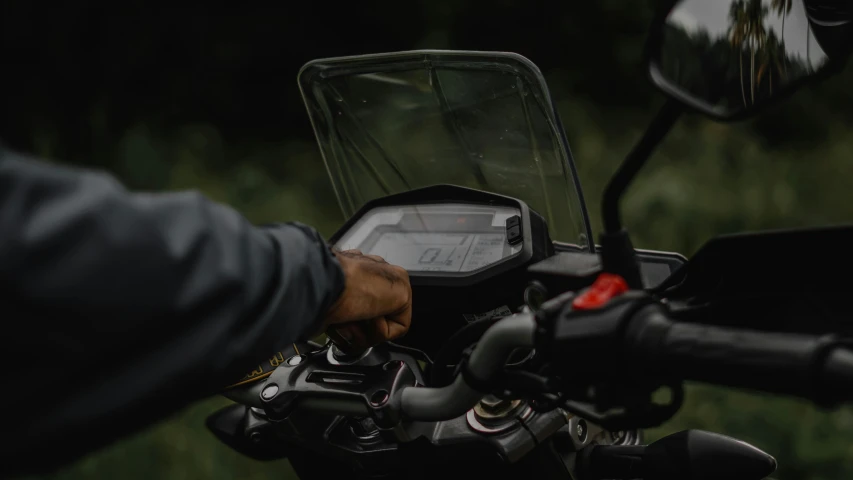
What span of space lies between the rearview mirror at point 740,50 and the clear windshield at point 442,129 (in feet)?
0.94

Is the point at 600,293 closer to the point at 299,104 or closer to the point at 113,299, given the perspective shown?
the point at 113,299

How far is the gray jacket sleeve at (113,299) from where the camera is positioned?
76cm

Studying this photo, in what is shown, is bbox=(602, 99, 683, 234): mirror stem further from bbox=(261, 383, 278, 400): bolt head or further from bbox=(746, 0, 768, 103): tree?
bbox=(261, 383, 278, 400): bolt head

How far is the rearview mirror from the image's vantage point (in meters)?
0.94

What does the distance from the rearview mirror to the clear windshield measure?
11.2 inches

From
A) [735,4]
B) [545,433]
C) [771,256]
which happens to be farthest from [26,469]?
[735,4]

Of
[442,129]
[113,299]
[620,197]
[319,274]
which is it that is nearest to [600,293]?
[620,197]

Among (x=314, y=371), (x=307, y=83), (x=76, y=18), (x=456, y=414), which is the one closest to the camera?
(x=456, y=414)

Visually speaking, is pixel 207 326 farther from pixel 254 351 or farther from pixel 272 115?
pixel 272 115

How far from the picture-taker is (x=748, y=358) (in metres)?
0.78

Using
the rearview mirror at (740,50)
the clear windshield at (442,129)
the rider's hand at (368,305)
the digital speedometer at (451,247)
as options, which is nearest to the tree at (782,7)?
the rearview mirror at (740,50)

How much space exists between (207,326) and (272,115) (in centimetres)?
483

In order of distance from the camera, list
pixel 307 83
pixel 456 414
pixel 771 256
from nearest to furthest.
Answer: pixel 771 256, pixel 456 414, pixel 307 83

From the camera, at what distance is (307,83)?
1.50 meters
